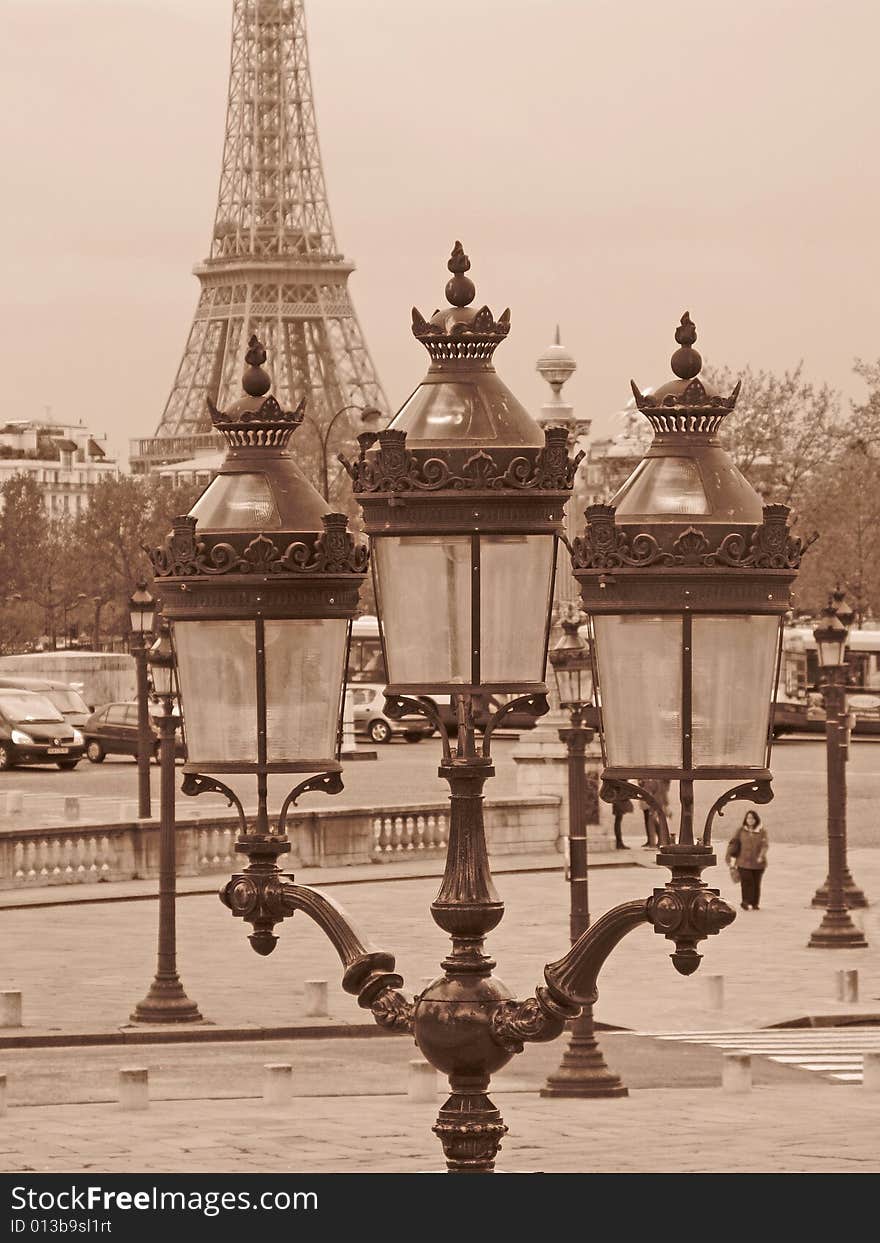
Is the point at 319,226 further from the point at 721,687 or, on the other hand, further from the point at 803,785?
the point at 721,687

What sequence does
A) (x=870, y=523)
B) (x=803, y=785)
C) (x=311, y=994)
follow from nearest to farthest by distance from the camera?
(x=311, y=994) < (x=803, y=785) < (x=870, y=523)

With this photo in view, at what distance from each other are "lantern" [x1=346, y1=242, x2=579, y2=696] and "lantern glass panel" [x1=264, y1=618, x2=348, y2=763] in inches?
20.0

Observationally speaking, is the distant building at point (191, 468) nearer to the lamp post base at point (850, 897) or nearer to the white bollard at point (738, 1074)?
the lamp post base at point (850, 897)

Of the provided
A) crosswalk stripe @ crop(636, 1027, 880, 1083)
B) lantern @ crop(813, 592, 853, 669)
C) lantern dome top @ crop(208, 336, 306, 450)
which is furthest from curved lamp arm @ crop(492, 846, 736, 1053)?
lantern @ crop(813, 592, 853, 669)

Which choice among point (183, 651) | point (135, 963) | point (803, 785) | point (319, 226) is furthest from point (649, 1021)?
point (319, 226)

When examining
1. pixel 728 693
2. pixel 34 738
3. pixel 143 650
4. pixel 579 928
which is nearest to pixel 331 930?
pixel 728 693

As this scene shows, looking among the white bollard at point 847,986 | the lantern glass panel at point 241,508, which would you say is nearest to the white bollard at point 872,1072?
the white bollard at point 847,986

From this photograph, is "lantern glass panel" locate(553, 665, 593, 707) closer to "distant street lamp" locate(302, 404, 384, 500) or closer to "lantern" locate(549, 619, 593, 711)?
"lantern" locate(549, 619, 593, 711)

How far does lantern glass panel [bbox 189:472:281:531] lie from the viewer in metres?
8.28

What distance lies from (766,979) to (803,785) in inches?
978

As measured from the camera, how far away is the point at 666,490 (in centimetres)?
→ 758

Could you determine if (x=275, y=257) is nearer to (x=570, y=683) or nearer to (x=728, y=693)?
(x=570, y=683)

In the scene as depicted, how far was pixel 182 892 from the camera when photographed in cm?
3444

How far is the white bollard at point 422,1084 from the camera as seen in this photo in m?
19.1
